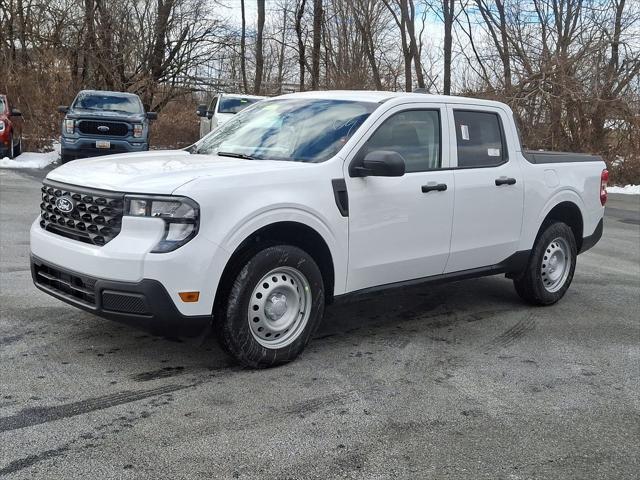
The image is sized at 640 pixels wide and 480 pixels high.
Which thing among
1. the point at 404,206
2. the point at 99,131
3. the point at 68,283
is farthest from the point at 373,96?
the point at 99,131

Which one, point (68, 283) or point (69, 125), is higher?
point (69, 125)

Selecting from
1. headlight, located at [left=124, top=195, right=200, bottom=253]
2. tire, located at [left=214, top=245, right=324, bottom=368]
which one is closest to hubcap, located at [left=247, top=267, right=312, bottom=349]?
tire, located at [left=214, top=245, right=324, bottom=368]

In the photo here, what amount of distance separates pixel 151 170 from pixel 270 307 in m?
1.14

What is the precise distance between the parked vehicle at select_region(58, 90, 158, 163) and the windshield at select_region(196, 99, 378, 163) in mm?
11968

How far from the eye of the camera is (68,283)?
4367mm

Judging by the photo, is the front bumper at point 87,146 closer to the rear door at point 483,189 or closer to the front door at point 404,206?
the rear door at point 483,189

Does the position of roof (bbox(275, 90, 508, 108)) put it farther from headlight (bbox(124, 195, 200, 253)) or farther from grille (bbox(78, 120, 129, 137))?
grille (bbox(78, 120, 129, 137))

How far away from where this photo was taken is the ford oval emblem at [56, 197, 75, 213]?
174 inches

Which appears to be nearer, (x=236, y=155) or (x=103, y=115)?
(x=236, y=155)

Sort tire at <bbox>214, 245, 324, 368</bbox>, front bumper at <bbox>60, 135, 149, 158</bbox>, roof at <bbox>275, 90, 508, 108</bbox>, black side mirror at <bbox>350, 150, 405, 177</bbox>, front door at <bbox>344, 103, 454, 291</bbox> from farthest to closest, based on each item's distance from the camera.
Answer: front bumper at <bbox>60, 135, 149, 158</bbox>
roof at <bbox>275, 90, 508, 108</bbox>
front door at <bbox>344, 103, 454, 291</bbox>
black side mirror at <bbox>350, 150, 405, 177</bbox>
tire at <bbox>214, 245, 324, 368</bbox>

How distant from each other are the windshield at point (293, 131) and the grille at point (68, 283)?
1481 mm

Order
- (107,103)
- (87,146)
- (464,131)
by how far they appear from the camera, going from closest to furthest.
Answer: (464,131) < (87,146) < (107,103)

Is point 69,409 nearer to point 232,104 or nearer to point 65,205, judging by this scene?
point 65,205

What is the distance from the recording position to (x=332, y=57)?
112 feet
